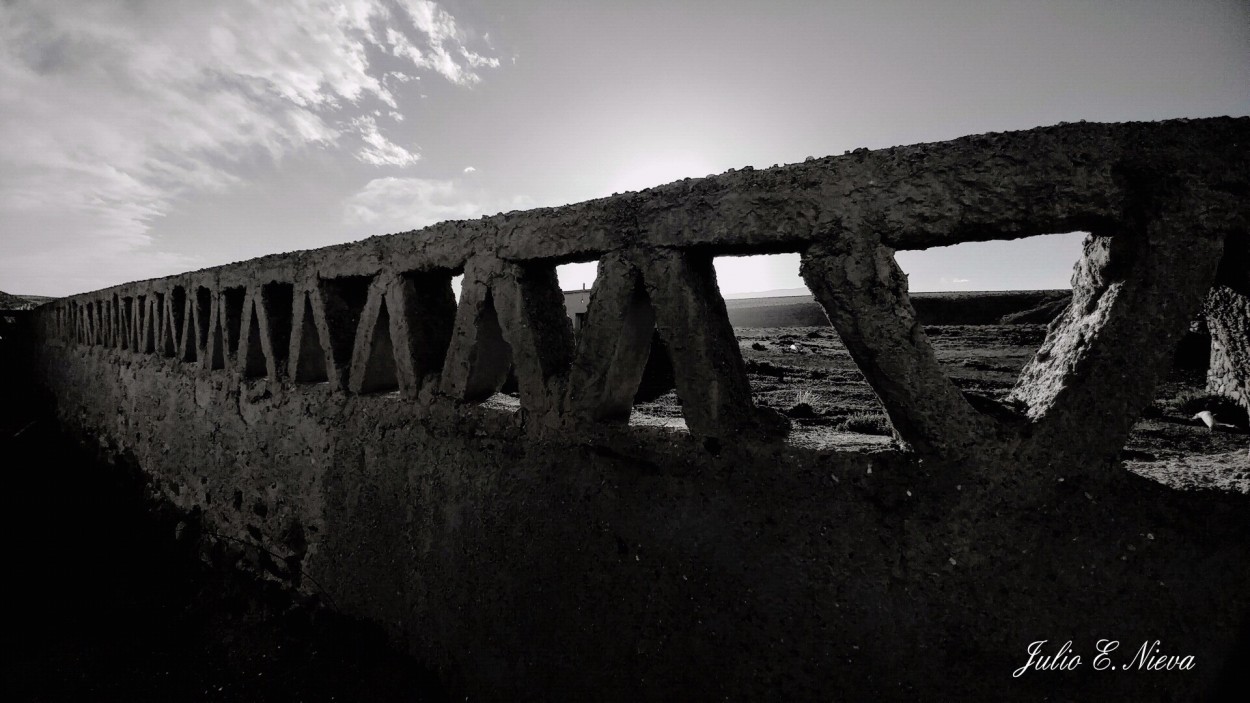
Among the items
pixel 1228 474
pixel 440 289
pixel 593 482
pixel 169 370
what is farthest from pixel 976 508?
pixel 169 370

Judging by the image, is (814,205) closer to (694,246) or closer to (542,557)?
(694,246)

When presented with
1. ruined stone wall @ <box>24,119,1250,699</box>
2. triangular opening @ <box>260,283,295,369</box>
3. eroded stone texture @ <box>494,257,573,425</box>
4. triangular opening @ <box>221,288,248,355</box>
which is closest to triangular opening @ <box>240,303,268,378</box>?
triangular opening @ <box>260,283,295,369</box>

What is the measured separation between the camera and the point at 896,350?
1.07m

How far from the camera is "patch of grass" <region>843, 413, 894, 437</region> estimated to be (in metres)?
1.79

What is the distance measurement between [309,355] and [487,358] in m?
1.20

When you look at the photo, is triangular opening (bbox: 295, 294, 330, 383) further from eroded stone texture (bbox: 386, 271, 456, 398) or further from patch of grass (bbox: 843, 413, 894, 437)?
patch of grass (bbox: 843, 413, 894, 437)

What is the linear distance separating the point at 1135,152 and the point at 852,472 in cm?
79

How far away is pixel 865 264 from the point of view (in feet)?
3.53

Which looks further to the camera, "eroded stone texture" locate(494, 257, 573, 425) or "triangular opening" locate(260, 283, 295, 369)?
"triangular opening" locate(260, 283, 295, 369)

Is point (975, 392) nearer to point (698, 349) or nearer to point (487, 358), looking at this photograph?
point (698, 349)

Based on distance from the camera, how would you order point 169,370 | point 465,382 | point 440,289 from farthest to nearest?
point 169,370 < point 440,289 < point 465,382

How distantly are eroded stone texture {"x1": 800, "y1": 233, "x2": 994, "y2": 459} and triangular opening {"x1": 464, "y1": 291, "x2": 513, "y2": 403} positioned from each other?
1072mm

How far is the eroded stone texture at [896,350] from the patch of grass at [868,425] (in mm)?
666

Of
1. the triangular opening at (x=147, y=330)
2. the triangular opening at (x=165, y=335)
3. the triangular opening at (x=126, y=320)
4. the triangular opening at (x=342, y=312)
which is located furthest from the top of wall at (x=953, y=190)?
the triangular opening at (x=126, y=320)
